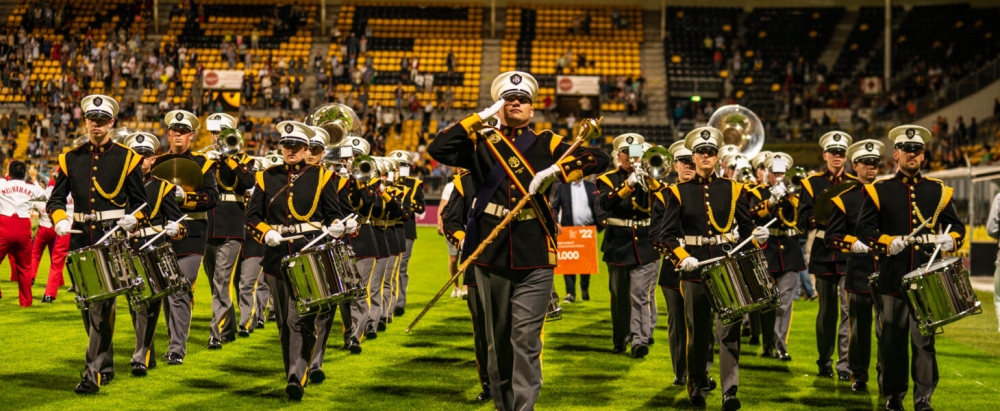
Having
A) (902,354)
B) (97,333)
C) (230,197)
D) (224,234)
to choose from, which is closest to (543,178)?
(902,354)

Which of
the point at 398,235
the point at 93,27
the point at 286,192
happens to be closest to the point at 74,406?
the point at 286,192

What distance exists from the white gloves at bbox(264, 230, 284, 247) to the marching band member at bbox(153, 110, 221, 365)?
1.48 metres

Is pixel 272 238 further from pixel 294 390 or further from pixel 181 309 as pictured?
pixel 181 309

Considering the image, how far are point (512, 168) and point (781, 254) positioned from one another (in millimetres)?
4706

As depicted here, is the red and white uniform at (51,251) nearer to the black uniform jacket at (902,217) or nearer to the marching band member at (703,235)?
the marching band member at (703,235)

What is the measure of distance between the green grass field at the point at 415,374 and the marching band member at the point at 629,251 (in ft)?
1.16

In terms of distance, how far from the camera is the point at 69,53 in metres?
42.1

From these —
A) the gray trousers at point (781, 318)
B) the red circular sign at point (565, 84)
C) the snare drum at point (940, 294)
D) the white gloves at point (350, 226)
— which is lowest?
the gray trousers at point (781, 318)

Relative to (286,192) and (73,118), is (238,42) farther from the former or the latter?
(286,192)

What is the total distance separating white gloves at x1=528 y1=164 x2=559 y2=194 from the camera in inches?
243

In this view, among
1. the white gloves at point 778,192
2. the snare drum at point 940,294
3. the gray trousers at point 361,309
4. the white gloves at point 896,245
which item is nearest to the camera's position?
the snare drum at point 940,294

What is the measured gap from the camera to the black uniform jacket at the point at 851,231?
8.16 metres

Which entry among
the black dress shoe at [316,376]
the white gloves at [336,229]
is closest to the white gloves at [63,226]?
the white gloves at [336,229]

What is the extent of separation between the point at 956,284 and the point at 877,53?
116 ft
